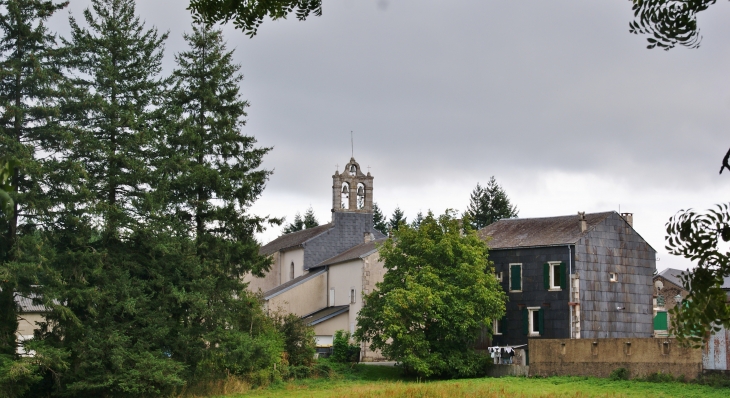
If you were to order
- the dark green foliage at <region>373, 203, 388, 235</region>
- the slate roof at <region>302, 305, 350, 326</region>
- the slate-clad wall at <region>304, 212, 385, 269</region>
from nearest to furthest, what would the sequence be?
the slate roof at <region>302, 305, 350, 326</region> < the slate-clad wall at <region>304, 212, 385, 269</region> < the dark green foliage at <region>373, 203, 388, 235</region>

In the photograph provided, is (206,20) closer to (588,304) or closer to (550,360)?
(550,360)

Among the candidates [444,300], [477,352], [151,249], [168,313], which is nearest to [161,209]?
[151,249]

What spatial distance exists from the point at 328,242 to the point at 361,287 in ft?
31.9

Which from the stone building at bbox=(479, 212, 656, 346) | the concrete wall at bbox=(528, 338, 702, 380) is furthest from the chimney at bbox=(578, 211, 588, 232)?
the concrete wall at bbox=(528, 338, 702, 380)

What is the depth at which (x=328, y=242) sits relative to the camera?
63031 mm

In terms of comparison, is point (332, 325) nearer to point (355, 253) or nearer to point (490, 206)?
point (355, 253)

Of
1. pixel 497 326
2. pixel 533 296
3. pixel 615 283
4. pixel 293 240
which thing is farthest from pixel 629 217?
pixel 293 240

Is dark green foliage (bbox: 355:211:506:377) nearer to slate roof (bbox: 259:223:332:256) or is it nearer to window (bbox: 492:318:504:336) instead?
window (bbox: 492:318:504:336)

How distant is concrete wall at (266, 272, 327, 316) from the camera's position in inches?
2282

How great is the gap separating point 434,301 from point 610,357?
27.6 ft

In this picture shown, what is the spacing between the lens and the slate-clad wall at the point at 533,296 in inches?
1810

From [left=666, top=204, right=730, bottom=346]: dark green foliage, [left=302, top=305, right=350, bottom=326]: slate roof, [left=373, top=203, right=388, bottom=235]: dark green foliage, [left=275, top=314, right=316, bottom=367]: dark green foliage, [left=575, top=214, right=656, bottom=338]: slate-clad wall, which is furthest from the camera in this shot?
[left=373, top=203, right=388, bottom=235]: dark green foliage

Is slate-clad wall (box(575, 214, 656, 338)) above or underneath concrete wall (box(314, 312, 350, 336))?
above

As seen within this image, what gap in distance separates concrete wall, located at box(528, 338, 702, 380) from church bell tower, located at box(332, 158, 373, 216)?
2382 cm
